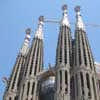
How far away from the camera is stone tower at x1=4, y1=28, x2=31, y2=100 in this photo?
A: 141ft

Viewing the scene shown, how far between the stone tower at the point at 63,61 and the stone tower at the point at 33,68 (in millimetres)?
3902

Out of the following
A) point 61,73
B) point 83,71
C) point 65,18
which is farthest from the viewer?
point 65,18

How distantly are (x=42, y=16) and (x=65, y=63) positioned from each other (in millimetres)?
17937

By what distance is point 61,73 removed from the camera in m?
40.2

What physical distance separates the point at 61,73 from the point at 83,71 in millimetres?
2739

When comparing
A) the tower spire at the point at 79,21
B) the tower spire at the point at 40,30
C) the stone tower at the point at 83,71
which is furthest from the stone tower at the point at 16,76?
the tower spire at the point at 79,21

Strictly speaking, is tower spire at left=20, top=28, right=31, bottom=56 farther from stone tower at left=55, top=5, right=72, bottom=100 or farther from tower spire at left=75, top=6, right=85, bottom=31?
tower spire at left=75, top=6, right=85, bottom=31

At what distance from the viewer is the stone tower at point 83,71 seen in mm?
37000

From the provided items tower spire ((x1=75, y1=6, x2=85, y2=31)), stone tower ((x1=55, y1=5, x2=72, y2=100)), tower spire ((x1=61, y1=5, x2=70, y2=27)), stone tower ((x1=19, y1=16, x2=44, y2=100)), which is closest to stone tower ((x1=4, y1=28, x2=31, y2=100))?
stone tower ((x1=19, y1=16, x2=44, y2=100))

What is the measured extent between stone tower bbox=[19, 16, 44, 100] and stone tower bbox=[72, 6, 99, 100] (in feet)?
19.3

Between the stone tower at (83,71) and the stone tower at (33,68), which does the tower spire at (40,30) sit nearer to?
the stone tower at (33,68)

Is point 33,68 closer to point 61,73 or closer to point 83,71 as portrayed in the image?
point 61,73

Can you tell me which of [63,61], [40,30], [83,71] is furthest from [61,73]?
[40,30]

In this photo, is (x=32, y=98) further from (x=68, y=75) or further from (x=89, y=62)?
(x=89, y=62)
